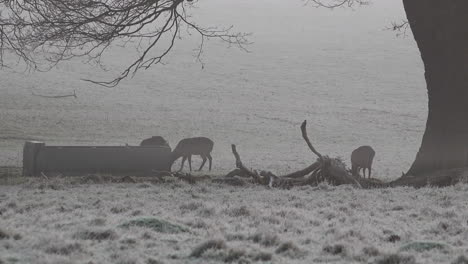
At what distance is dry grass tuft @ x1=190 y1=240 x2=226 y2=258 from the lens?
6.30 m

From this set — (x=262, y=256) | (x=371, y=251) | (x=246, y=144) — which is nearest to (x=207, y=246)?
(x=262, y=256)

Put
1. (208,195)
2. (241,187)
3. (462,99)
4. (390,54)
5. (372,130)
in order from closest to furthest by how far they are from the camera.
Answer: (208,195) → (241,187) → (462,99) → (372,130) → (390,54)

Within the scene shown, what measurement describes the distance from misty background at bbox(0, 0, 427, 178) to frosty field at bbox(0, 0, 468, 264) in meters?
0.13

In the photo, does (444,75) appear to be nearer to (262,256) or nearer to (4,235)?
(262,256)

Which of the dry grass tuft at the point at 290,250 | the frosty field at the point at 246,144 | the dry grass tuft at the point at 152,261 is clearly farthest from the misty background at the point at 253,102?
the dry grass tuft at the point at 152,261

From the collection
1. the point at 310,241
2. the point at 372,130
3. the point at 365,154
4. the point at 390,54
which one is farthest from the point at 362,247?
the point at 390,54

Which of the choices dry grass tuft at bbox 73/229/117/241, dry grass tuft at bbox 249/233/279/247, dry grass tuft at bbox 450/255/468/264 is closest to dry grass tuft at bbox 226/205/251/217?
dry grass tuft at bbox 249/233/279/247

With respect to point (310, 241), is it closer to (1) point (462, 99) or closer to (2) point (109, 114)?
(1) point (462, 99)

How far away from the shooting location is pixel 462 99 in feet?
45.2

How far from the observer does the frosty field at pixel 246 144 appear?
673cm

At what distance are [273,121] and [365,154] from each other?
20821mm

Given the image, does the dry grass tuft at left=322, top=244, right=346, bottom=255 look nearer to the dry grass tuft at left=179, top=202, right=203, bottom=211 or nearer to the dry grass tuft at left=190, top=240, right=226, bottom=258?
the dry grass tuft at left=190, top=240, right=226, bottom=258

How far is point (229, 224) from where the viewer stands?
804cm

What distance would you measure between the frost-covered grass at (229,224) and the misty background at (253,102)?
9.14m
